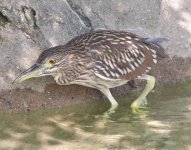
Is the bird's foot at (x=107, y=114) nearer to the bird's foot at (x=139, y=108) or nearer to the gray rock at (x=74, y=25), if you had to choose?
the bird's foot at (x=139, y=108)

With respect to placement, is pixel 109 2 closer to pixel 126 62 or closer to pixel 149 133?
pixel 126 62

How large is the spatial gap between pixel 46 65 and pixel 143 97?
51.8 inches

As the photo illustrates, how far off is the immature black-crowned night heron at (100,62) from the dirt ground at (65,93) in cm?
32

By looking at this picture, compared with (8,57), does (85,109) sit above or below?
below

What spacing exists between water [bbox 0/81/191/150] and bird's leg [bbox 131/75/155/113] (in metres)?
0.09

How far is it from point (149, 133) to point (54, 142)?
1.06 meters

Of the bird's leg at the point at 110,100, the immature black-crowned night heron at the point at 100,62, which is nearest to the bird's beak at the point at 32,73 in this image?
the immature black-crowned night heron at the point at 100,62

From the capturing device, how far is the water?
22.7 feet

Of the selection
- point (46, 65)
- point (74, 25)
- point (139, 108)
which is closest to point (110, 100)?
point (139, 108)

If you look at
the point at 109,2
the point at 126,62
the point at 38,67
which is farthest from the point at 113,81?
the point at 109,2

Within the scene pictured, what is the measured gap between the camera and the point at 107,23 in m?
8.83

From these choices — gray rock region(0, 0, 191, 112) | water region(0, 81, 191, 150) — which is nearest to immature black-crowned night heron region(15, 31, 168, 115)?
water region(0, 81, 191, 150)

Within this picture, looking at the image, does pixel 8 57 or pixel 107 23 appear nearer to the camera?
pixel 8 57

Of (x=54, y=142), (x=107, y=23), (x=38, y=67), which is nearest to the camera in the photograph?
(x=54, y=142)
